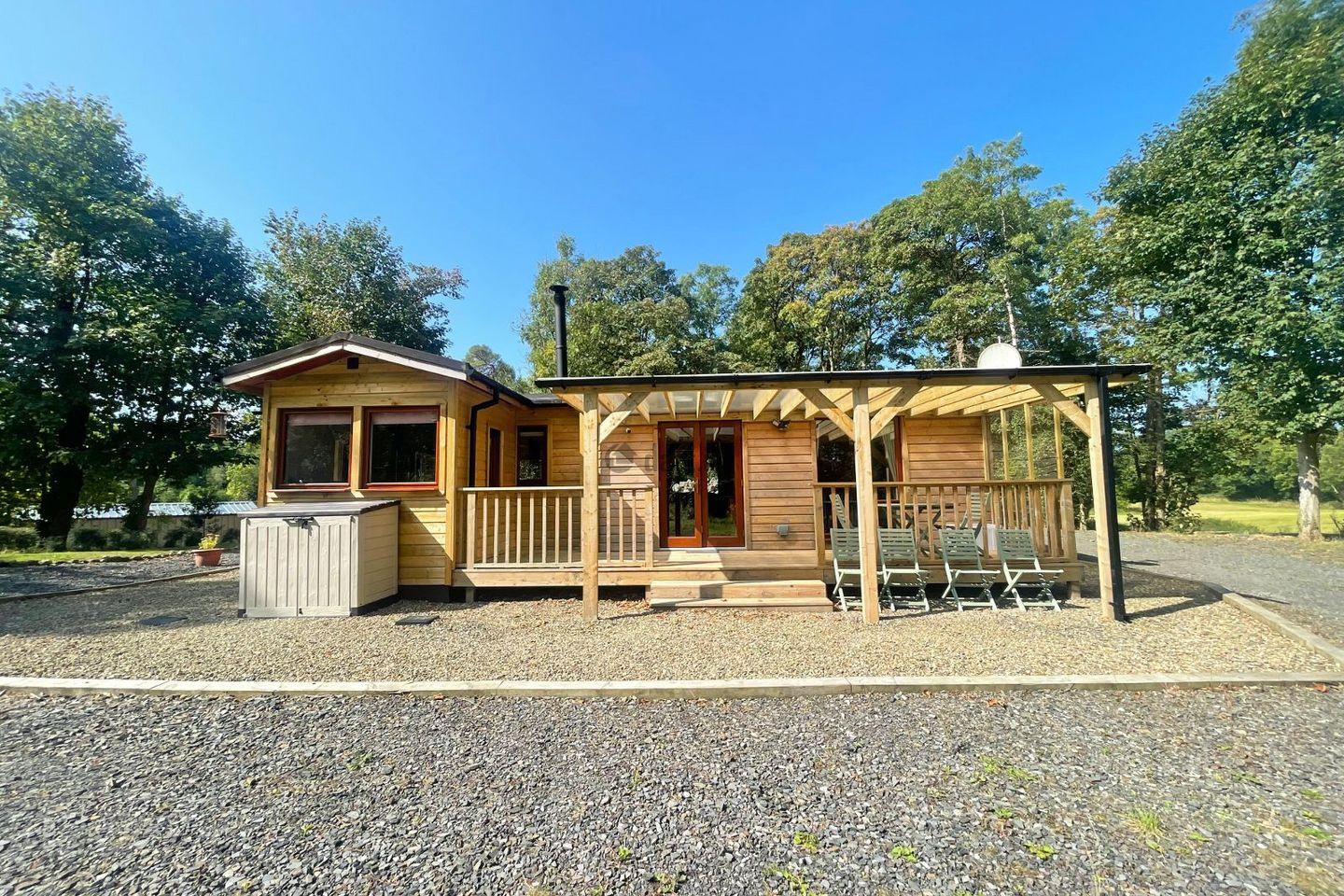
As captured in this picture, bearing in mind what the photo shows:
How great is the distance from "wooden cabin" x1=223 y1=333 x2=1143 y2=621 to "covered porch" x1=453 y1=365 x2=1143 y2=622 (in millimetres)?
28

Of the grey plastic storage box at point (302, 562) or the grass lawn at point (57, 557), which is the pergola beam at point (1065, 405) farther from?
the grass lawn at point (57, 557)

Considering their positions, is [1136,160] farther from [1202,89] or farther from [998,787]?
[998,787]

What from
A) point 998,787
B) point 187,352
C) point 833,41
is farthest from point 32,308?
point 998,787

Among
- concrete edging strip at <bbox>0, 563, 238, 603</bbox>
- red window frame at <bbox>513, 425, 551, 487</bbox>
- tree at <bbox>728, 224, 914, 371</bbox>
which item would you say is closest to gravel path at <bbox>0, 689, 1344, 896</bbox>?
concrete edging strip at <bbox>0, 563, 238, 603</bbox>

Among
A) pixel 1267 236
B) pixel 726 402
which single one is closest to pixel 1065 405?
pixel 726 402

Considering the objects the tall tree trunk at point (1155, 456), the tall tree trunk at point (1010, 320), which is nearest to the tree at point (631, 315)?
the tall tree trunk at point (1010, 320)

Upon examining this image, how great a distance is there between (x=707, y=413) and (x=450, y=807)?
23.1 ft

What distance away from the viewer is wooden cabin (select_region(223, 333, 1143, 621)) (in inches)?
230

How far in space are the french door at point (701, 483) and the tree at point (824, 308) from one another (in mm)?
12412

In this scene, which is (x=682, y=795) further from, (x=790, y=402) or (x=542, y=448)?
(x=542, y=448)

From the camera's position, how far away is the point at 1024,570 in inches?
244

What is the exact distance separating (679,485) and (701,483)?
40cm

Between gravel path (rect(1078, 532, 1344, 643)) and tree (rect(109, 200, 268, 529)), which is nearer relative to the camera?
gravel path (rect(1078, 532, 1344, 643))

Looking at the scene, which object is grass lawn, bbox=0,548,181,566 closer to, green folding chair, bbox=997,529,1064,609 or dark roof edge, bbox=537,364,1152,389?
dark roof edge, bbox=537,364,1152,389
